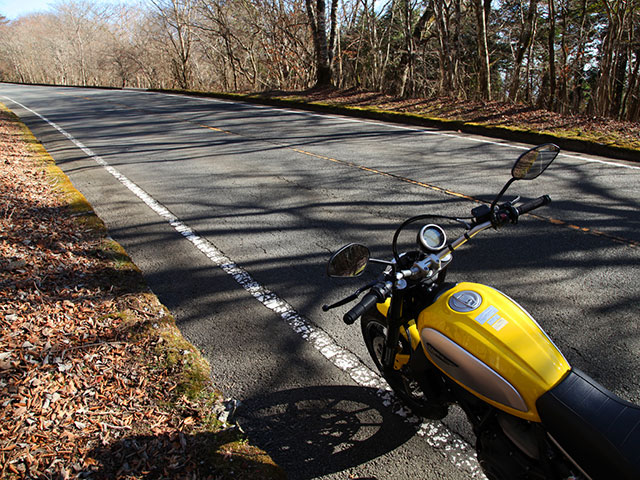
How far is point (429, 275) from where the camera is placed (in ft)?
6.34

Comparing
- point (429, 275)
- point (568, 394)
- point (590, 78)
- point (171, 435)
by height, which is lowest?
point (171, 435)

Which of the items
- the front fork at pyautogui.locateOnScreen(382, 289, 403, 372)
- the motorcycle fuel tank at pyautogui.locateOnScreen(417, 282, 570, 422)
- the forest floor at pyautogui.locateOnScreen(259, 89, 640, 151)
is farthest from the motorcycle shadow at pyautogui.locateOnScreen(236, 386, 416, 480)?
the forest floor at pyautogui.locateOnScreen(259, 89, 640, 151)

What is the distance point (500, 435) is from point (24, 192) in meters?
6.55

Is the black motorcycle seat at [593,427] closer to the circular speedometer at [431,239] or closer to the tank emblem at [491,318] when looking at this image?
the tank emblem at [491,318]

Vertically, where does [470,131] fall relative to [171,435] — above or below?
above

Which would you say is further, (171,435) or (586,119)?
(586,119)

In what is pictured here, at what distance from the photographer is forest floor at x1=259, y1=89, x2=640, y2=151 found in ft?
29.2

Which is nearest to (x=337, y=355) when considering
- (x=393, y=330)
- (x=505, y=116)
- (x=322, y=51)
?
(x=393, y=330)

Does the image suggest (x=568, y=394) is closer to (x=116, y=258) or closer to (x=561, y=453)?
(x=561, y=453)

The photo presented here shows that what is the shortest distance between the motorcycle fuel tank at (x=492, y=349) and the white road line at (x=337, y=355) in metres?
0.70

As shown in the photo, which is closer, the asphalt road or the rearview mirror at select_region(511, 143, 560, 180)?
the rearview mirror at select_region(511, 143, 560, 180)

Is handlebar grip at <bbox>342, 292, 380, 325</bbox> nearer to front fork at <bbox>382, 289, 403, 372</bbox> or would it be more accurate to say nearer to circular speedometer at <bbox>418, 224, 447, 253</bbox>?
front fork at <bbox>382, 289, 403, 372</bbox>

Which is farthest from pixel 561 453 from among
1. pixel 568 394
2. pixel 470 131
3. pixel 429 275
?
pixel 470 131

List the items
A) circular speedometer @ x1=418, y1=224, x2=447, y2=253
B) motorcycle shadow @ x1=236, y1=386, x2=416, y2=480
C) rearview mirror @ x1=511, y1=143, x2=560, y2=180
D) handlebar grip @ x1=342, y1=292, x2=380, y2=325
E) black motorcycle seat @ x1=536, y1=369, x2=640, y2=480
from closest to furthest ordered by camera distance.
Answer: black motorcycle seat @ x1=536, y1=369, x2=640, y2=480, handlebar grip @ x1=342, y1=292, x2=380, y2=325, circular speedometer @ x1=418, y1=224, x2=447, y2=253, rearview mirror @ x1=511, y1=143, x2=560, y2=180, motorcycle shadow @ x1=236, y1=386, x2=416, y2=480
